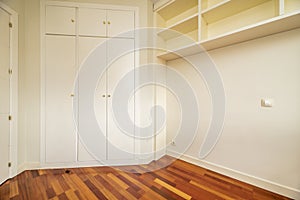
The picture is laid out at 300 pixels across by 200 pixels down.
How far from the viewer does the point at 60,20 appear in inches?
81.5

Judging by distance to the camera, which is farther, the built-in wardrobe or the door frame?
the built-in wardrobe

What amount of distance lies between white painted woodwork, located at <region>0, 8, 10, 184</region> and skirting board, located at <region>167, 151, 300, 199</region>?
2.41 metres

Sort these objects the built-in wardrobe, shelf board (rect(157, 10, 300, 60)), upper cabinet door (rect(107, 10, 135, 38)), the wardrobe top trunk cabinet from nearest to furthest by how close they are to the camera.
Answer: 1. shelf board (rect(157, 10, 300, 60))
2. the wardrobe top trunk cabinet
3. the built-in wardrobe
4. upper cabinet door (rect(107, 10, 135, 38))

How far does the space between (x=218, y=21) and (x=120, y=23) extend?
4.56ft

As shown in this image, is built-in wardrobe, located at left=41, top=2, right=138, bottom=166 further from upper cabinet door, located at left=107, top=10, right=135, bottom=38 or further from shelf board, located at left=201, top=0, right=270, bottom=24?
shelf board, located at left=201, top=0, right=270, bottom=24

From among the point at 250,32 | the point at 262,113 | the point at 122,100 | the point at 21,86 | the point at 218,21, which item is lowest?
the point at 262,113

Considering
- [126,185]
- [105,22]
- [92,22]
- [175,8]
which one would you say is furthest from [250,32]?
[126,185]

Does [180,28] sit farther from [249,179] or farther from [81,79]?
[249,179]

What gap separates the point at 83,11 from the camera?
210 centimetres

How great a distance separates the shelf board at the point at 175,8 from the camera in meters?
2.15

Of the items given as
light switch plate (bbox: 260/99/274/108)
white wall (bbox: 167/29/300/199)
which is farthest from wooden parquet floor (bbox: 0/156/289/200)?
light switch plate (bbox: 260/99/274/108)

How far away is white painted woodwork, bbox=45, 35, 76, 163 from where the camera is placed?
2068 mm

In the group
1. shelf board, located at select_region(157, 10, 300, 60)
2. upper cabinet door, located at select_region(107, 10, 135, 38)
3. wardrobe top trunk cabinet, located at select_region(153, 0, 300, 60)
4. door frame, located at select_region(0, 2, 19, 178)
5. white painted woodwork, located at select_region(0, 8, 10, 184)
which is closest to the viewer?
shelf board, located at select_region(157, 10, 300, 60)

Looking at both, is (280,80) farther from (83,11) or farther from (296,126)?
(83,11)
